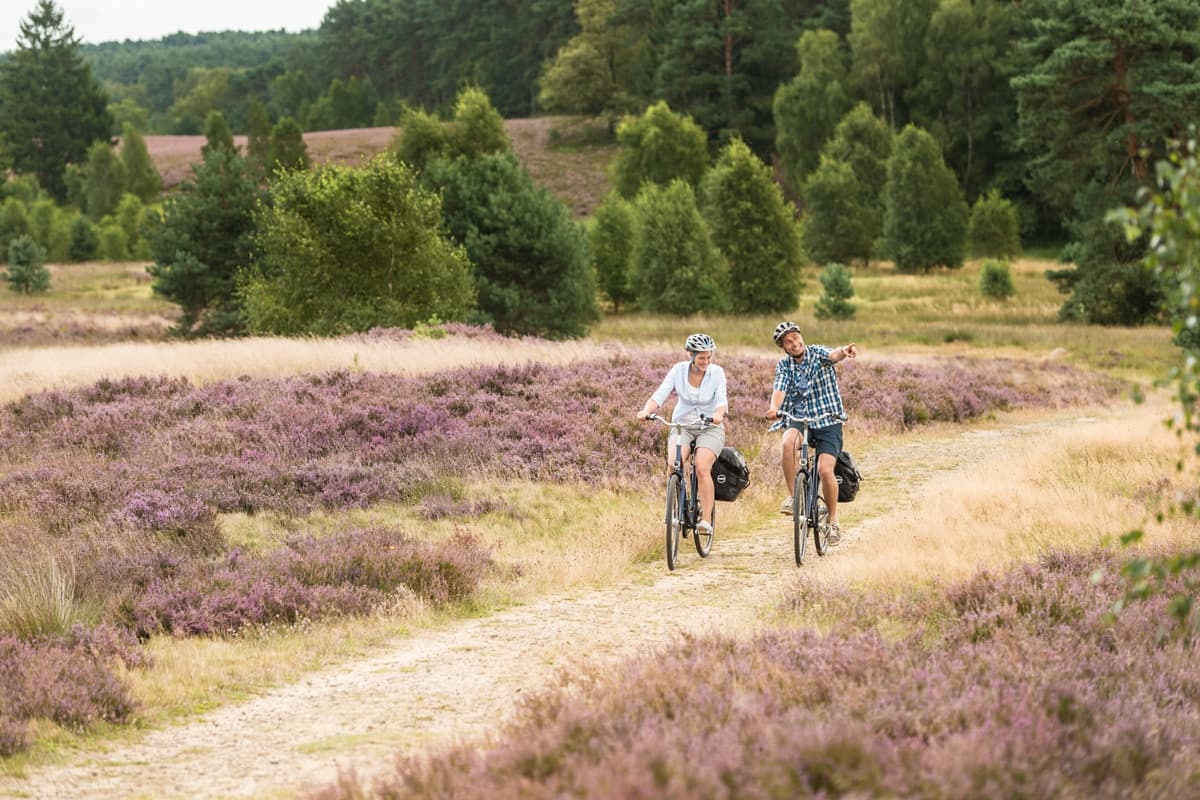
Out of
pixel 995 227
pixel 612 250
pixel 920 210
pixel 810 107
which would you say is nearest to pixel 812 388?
pixel 612 250

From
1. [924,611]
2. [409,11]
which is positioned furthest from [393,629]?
[409,11]

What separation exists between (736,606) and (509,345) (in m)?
16.7

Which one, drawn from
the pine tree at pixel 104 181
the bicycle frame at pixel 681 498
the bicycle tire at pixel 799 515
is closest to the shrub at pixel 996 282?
the bicycle tire at pixel 799 515

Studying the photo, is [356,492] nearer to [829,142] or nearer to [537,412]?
[537,412]

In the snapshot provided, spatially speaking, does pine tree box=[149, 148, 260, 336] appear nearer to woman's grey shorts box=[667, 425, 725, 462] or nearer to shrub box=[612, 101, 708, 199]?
woman's grey shorts box=[667, 425, 725, 462]

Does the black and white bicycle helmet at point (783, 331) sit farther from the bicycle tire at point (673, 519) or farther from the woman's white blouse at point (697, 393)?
the bicycle tire at point (673, 519)

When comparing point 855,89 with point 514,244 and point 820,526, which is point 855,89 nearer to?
point 514,244

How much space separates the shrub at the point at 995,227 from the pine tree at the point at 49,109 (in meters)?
96.1

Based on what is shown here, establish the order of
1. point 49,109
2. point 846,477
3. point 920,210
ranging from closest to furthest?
point 846,477
point 920,210
point 49,109

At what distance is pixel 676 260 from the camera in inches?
2069

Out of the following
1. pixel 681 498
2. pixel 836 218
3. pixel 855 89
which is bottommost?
pixel 681 498

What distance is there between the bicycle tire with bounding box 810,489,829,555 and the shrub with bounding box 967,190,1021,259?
220 ft

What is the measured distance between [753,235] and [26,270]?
126 ft

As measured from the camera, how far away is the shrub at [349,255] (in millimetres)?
31594
